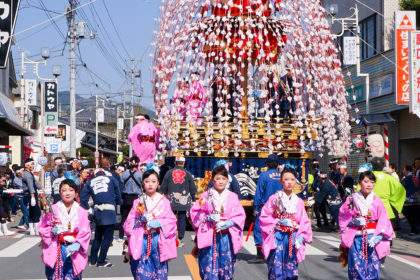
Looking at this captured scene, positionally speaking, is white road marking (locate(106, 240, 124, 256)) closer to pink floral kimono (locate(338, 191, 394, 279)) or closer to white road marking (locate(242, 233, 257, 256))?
white road marking (locate(242, 233, 257, 256))

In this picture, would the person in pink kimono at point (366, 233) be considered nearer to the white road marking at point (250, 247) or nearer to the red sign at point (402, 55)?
the white road marking at point (250, 247)

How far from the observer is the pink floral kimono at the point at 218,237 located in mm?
6180

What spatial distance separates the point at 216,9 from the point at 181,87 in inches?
63.1

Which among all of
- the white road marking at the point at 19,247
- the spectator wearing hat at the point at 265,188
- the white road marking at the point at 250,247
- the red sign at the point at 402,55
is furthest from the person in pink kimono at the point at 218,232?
the red sign at the point at 402,55

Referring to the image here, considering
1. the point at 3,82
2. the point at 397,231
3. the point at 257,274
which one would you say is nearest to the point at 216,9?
the point at 257,274

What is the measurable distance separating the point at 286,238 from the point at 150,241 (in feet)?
4.70

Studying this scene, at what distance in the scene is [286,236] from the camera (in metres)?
6.18

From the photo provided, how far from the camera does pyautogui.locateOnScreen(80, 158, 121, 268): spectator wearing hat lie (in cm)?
858

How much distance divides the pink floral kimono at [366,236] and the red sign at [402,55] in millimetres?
10946

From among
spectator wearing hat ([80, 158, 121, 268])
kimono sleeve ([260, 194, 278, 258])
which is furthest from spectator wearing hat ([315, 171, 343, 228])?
kimono sleeve ([260, 194, 278, 258])

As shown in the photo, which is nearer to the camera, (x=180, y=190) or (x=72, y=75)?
(x=180, y=190)

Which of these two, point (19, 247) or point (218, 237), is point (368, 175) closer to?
point (218, 237)

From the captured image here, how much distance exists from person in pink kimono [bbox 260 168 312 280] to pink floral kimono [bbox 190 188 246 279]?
1.08 feet

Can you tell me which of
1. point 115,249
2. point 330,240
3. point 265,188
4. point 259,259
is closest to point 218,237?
point 265,188
